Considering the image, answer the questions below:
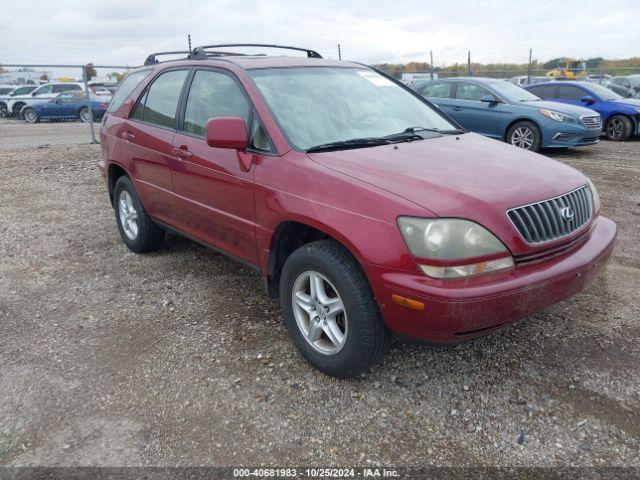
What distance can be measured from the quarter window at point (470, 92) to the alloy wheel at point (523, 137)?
93cm

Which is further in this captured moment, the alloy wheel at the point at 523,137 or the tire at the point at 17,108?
the tire at the point at 17,108

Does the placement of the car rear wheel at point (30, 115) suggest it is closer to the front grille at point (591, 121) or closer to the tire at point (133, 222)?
the tire at point (133, 222)

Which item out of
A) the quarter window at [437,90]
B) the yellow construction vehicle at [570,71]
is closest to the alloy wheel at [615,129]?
the quarter window at [437,90]

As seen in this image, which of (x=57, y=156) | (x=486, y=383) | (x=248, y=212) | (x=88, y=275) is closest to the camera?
(x=486, y=383)

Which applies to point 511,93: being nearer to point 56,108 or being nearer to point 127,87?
point 127,87

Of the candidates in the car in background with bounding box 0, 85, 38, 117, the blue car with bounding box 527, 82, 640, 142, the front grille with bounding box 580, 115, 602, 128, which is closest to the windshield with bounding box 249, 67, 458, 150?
the front grille with bounding box 580, 115, 602, 128

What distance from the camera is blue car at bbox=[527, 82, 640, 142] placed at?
11898 mm

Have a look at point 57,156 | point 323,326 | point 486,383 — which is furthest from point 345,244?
point 57,156

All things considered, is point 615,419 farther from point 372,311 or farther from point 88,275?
point 88,275

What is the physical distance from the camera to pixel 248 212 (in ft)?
10.8

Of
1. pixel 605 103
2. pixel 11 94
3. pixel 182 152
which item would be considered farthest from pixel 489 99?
pixel 11 94

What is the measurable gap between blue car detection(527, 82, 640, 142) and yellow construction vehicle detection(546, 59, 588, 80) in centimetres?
849

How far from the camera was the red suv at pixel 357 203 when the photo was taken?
2.44m

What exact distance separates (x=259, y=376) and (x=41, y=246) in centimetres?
344
